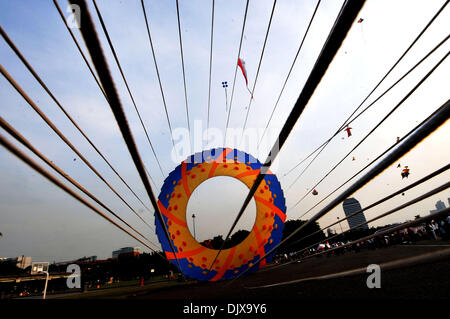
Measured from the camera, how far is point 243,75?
214 inches

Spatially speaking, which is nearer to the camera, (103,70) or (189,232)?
(103,70)

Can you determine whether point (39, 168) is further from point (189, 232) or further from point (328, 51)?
point (189, 232)

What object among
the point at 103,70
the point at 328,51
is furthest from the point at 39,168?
the point at 328,51

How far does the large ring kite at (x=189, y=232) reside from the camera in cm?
768

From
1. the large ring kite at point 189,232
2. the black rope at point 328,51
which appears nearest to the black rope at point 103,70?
the black rope at point 328,51

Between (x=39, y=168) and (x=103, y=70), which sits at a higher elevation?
(x=103, y=70)

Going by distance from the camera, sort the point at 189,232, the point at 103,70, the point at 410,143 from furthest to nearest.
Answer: the point at 189,232
the point at 410,143
the point at 103,70

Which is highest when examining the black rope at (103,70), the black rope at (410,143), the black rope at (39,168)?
the black rope at (103,70)

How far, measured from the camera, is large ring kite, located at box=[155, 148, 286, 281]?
7684 mm

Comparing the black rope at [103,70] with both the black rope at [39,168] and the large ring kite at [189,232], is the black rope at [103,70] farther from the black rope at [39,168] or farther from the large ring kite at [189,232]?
the large ring kite at [189,232]

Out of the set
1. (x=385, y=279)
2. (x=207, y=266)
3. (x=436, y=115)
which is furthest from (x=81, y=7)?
(x=207, y=266)

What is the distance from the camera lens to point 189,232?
308 inches

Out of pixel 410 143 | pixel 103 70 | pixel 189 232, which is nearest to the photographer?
pixel 103 70
